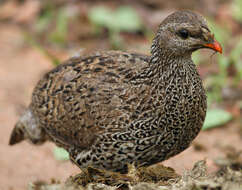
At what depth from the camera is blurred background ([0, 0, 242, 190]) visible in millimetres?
7012

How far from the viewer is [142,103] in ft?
16.1

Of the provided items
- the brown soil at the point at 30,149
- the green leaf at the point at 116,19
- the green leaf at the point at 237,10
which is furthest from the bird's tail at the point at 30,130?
the green leaf at the point at 237,10

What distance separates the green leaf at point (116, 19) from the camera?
33.9ft

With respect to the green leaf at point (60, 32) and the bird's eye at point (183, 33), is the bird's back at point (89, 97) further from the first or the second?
the green leaf at point (60, 32)

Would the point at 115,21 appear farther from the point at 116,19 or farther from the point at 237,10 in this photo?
the point at 237,10

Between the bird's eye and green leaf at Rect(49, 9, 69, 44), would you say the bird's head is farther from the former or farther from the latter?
green leaf at Rect(49, 9, 69, 44)

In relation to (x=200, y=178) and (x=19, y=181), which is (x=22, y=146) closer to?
(x=19, y=181)

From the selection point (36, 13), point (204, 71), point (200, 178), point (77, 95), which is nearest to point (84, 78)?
point (77, 95)

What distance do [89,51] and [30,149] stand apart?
9.54ft

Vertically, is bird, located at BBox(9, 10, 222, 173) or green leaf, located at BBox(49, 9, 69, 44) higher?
green leaf, located at BBox(49, 9, 69, 44)

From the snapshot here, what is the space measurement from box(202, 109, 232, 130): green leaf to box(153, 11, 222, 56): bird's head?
297 centimetres

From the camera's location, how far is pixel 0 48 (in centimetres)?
1055

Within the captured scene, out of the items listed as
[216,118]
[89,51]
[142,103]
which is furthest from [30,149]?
[142,103]

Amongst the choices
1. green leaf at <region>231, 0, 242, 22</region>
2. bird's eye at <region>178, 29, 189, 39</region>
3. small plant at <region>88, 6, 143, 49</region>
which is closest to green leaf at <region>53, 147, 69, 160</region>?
bird's eye at <region>178, 29, 189, 39</region>
